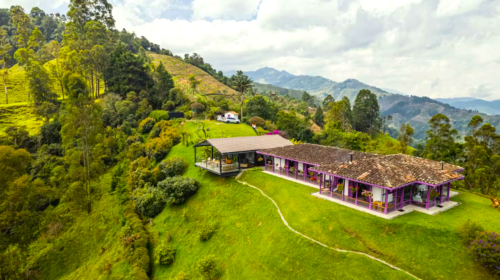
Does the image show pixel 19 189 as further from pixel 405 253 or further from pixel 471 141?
pixel 471 141

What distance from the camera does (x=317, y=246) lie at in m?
17.4

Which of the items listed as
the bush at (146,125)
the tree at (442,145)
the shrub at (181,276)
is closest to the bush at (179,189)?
the shrub at (181,276)

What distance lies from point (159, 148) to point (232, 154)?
15952 millimetres

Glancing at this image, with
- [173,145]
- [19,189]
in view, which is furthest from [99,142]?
[19,189]

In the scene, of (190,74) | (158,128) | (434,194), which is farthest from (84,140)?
(190,74)

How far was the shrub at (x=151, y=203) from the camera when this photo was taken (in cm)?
2914

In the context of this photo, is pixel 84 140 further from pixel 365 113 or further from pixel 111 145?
pixel 365 113

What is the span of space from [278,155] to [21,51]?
56.1 metres

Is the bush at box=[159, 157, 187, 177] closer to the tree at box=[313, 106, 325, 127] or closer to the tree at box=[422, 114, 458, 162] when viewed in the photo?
the tree at box=[422, 114, 458, 162]

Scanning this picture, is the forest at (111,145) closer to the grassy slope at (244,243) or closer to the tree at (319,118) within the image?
the grassy slope at (244,243)

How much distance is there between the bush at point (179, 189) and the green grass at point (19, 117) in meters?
34.2

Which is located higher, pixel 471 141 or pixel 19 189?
pixel 471 141

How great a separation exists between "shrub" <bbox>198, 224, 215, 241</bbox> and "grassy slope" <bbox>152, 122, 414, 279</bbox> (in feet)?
1.27

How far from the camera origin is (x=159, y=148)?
40281 mm
